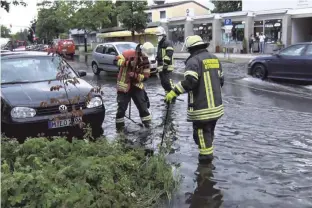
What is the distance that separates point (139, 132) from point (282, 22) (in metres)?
27.3

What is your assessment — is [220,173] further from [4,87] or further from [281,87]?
[281,87]

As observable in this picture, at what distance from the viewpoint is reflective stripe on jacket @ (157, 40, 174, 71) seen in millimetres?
10492

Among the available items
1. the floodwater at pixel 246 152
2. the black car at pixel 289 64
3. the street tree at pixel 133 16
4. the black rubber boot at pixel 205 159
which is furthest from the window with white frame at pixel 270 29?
the black rubber boot at pixel 205 159

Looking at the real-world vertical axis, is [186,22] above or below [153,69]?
above

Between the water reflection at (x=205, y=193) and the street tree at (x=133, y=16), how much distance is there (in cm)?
3389

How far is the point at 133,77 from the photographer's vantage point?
7430mm

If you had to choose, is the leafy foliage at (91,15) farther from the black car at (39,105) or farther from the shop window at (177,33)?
the black car at (39,105)

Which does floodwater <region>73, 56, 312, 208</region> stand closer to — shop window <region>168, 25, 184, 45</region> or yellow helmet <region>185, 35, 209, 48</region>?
yellow helmet <region>185, 35, 209, 48</region>

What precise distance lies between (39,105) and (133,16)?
1307 inches

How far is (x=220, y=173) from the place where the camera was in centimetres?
534

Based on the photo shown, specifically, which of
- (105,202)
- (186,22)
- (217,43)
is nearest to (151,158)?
(105,202)

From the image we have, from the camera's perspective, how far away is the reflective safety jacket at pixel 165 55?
1049cm

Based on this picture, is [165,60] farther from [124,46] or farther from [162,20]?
Answer: [162,20]

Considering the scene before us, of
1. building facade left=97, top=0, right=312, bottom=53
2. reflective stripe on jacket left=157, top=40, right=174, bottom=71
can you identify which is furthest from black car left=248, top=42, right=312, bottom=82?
building facade left=97, top=0, right=312, bottom=53
